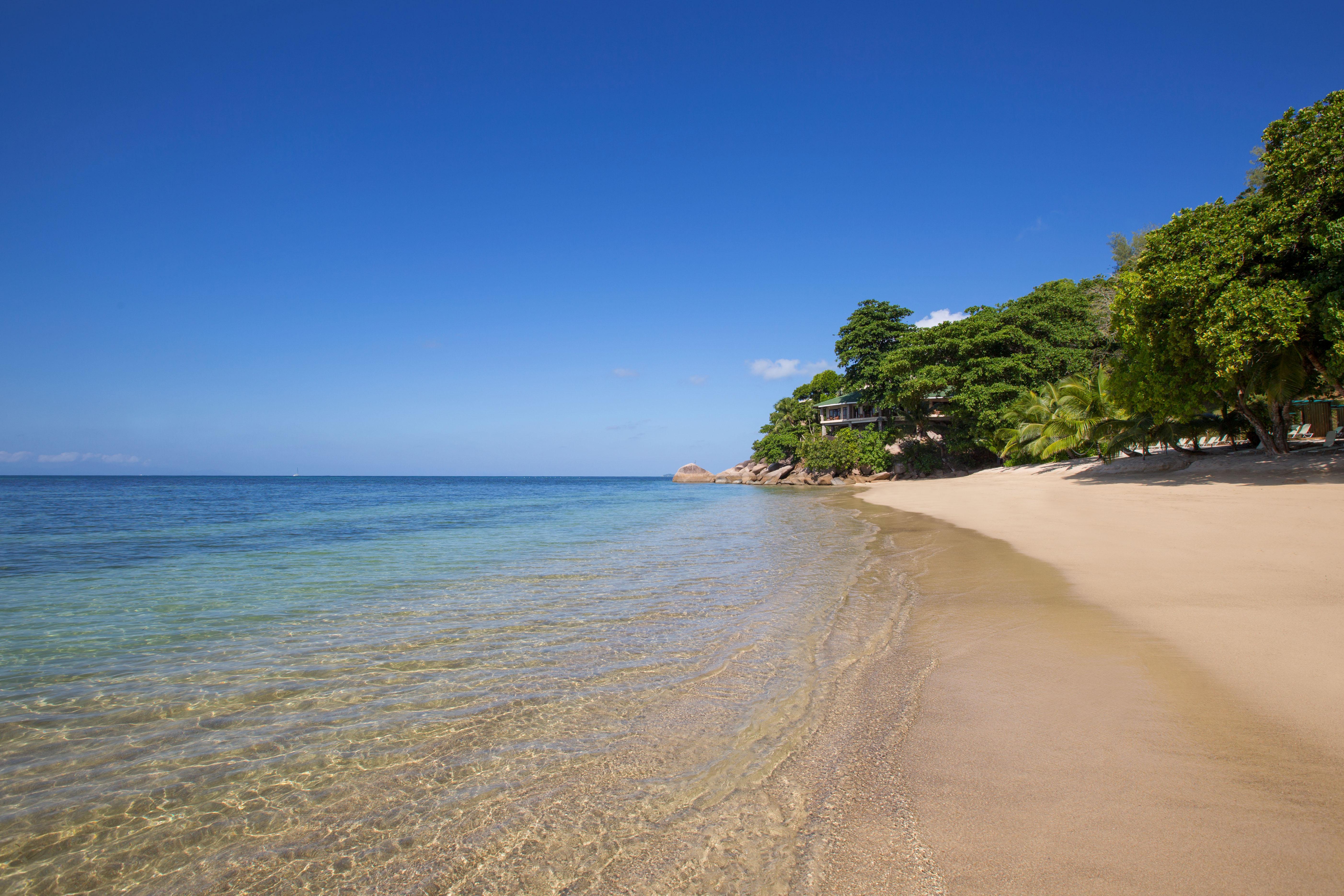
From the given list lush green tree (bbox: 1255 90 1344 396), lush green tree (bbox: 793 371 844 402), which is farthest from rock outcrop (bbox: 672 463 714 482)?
lush green tree (bbox: 1255 90 1344 396)

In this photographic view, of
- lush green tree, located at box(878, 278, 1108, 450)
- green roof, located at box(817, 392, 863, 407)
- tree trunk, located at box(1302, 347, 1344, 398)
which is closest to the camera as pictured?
tree trunk, located at box(1302, 347, 1344, 398)

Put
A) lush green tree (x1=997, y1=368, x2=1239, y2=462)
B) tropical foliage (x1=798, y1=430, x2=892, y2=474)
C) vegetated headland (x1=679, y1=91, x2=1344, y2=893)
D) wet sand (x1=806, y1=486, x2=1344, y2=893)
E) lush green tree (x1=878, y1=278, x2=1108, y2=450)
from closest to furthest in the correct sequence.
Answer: wet sand (x1=806, y1=486, x2=1344, y2=893), vegetated headland (x1=679, y1=91, x2=1344, y2=893), lush green tree (x1=997, y1=368, x2=1239, y2=462), lush green tree (x1=878, y1=278, x2=1108, y2=450), tropical foliage (x1=798, y1=430, x2=892, y2=474)

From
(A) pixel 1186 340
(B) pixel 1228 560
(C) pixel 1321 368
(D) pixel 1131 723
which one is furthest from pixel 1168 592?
(C) pixel 1321 368

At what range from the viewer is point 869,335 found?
5072 cm

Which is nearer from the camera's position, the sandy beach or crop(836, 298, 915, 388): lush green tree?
the sandy beach

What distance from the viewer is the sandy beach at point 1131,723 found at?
2277mm

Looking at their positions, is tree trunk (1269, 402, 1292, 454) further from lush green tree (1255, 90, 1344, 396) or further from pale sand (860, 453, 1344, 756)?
lush green tree (1255, 90, 1344, 396)

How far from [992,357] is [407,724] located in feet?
134

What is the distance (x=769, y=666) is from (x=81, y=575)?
12081mm

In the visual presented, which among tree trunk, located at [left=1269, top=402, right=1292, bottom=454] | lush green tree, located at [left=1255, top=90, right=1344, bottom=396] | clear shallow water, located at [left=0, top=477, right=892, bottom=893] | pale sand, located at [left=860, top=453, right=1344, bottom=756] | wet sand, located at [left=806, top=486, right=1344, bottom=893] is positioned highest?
lush green tree, located at [left=1255, top=90, right=1344, bottom=396]

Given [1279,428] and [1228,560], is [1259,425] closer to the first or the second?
[1279,428]

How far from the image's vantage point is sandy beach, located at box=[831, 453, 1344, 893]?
228cm

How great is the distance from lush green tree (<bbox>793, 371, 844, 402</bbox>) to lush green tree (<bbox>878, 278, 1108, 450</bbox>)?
29707 millimetres

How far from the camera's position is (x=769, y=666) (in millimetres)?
4953
